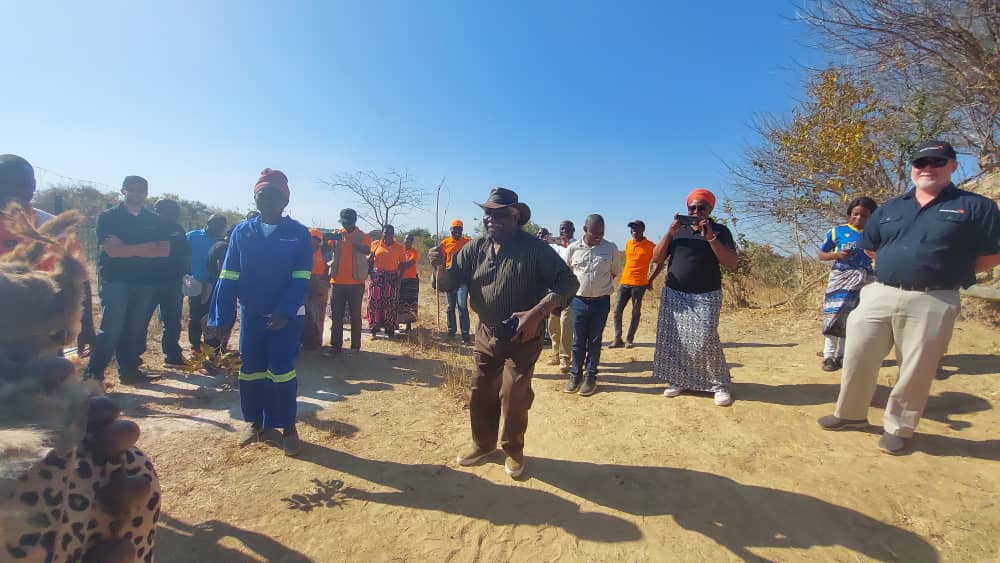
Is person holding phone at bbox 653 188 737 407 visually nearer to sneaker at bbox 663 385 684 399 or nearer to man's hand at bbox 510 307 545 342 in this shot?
sneaker at bbox 663 385 684 399

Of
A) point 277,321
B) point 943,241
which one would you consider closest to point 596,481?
point 277,321

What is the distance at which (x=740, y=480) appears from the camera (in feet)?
9.13

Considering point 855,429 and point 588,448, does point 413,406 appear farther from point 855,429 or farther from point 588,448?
point 855,429

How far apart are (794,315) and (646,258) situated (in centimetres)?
380

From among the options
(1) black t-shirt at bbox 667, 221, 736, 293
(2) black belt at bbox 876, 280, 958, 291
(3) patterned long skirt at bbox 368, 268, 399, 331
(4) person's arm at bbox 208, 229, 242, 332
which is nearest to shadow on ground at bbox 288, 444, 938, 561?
(4) person's arm at bbox 208, 229, 242, 332

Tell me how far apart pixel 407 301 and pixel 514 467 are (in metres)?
4.65

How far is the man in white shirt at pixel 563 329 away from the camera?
522cm

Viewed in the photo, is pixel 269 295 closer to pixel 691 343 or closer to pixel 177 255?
pixel 177 255

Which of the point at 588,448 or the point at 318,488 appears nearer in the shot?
the point at 318,488

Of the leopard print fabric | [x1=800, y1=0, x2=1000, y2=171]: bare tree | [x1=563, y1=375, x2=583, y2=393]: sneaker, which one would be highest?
[x1=800, y1=0, x2=1000, y2=171]: bare tree

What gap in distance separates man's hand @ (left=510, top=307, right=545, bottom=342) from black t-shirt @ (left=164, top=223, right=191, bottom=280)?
430 centimetres

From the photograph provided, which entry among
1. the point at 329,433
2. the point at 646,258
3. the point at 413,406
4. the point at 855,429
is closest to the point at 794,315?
the point at 646,258

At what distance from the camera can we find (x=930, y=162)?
112 inches

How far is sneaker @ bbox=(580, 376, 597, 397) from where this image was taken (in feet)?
14.1
